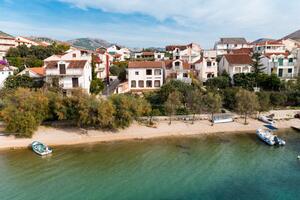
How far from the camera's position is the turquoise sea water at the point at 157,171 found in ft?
77.4

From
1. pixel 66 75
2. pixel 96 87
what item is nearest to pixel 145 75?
pixel 96 87

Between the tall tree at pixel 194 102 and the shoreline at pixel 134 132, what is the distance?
86.8 inches

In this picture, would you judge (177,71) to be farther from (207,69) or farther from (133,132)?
(133,132)

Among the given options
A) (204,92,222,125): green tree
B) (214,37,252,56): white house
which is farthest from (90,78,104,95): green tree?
(214,37,252,56): white house

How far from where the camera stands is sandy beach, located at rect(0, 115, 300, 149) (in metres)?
35.6

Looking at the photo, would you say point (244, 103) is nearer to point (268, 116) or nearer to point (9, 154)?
point (268, 116)

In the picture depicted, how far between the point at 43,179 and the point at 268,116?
38.3 m

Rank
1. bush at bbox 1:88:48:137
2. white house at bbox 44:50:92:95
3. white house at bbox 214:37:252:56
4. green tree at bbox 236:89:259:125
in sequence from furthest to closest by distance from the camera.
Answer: white house at bbox 214:37:252:56, white house at bbox 44:50:92:95, green tree at bbox 236:89:259:125, bush at bbox 1:88:48:137

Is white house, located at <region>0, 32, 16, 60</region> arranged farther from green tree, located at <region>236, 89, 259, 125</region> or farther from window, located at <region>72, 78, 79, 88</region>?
green tree, located at <region>236, 89, 259, 125</region>

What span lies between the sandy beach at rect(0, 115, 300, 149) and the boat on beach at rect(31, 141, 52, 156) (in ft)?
6.91

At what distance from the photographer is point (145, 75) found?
56281mm

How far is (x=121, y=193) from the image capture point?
927 inches

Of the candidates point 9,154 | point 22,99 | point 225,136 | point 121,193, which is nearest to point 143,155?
point 121,193

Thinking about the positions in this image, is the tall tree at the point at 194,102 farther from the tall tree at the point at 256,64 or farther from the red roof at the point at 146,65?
the tall tree at the point at 256,64
